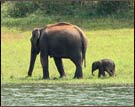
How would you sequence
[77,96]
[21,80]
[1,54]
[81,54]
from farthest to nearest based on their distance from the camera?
1. [1,54]
2. [81,54]
3. [21,80]
4. [77,96]

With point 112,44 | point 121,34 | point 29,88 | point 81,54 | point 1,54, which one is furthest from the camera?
point 121,34

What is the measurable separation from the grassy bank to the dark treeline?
1072 millimetres

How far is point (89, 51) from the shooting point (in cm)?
2650

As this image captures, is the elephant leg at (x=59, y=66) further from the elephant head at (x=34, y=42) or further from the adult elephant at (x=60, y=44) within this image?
the elephant head at (x=34, y=42)

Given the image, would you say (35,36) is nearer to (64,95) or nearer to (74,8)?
(64,95)

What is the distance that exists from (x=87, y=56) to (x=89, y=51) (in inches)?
46.2

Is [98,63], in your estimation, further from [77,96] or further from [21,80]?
[77,96]

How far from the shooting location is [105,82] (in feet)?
62.5

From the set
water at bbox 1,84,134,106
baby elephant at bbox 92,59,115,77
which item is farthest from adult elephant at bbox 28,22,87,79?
water at bbox 1,84,134,106

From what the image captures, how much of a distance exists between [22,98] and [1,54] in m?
10.4

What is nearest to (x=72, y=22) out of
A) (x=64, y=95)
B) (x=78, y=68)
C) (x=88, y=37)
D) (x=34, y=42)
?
(x=88, y=37)

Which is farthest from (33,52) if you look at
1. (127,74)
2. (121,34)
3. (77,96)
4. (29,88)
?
(121,34)

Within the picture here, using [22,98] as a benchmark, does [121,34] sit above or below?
below

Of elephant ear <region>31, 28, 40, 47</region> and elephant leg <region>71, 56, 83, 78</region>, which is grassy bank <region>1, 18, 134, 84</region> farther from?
elephant ear <region>31, 28, 40, 47</region>
